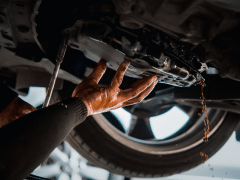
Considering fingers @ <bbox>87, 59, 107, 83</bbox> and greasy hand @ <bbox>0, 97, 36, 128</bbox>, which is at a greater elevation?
fingers @ <bbox>87, 59, 107, 83</bbox>

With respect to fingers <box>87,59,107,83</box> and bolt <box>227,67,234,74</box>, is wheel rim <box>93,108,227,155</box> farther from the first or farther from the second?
bolt <box>227,67,234,74</box>

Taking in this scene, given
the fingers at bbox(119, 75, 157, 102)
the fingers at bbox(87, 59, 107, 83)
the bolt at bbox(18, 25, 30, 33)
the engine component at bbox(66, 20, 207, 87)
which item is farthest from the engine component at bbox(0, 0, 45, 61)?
the fingers at bbox(119, 75, 157, 102)

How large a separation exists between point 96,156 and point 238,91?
93cm

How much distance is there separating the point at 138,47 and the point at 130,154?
35.2 inches

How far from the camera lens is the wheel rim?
1405 millimetres

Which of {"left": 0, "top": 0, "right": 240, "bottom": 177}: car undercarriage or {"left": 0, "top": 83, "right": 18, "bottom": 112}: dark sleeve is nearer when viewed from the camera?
{"left": 0, "top": 0, "right": 240, "bottom": 177}: car undercarriage

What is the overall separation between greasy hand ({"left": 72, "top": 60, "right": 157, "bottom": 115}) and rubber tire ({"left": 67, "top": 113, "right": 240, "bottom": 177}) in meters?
0.44

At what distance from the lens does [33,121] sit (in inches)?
22.0

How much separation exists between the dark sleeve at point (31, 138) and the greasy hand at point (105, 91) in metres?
0.15

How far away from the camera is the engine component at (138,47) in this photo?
2.31 ft

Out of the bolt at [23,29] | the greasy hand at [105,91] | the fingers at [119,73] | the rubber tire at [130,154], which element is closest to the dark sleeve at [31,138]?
the greasy hand at [105,91]

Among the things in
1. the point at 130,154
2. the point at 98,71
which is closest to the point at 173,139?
the point at 130,154

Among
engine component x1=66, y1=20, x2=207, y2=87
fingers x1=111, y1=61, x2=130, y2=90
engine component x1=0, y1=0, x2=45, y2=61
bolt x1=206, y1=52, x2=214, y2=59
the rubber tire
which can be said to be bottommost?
the rubber tire

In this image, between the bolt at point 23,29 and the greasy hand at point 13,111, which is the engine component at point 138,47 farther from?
the greasy hand at point 13,111
